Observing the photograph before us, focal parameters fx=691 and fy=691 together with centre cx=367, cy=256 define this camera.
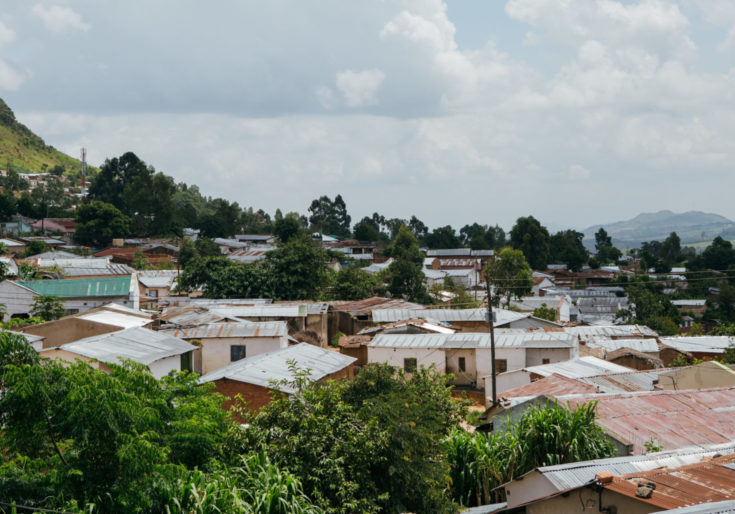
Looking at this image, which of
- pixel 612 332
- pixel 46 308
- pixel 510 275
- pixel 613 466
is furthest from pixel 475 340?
pixel 510 275

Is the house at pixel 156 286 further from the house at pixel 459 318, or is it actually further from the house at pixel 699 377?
the house at pixel 699 377

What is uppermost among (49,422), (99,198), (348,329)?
(99,198)

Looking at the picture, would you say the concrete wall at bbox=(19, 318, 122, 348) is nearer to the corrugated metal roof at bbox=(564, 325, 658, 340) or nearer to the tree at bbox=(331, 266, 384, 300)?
the corrugated metal roof at bbox=(564, 325, 658, 340)

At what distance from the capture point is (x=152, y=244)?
2963 inches

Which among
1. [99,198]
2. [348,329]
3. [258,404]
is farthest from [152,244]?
[258,404]

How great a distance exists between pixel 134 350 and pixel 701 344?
29569mm

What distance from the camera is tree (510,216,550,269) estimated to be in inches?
3612

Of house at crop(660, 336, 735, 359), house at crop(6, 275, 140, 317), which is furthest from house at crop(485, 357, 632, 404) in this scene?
house at crop(6, 275, 140, 317)

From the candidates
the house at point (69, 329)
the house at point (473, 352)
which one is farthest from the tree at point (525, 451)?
the house at point (69, 329)

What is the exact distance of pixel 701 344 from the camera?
36531 mm

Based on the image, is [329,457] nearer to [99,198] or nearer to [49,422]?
[49,422]

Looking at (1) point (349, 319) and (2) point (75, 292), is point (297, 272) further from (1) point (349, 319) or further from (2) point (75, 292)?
(2) point (75, 292)

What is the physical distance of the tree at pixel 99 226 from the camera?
72.6 metres

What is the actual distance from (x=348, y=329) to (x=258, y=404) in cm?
1935
